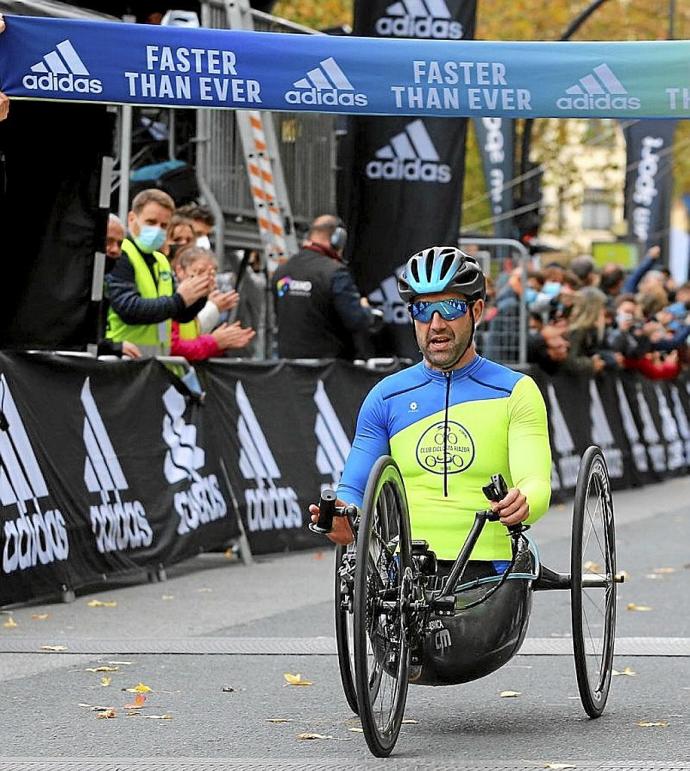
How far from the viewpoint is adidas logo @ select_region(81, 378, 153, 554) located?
11117 millimetres

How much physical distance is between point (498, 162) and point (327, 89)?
1585 centimetres

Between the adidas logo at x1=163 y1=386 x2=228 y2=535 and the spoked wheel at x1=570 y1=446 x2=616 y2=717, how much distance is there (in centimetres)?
500

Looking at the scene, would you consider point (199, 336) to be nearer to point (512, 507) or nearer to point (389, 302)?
point (389, 302)

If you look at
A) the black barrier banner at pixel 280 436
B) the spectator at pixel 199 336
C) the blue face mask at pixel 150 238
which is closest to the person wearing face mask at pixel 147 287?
the blue face mask at pixel 150 238

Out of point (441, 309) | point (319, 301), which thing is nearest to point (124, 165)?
point (319, 301)

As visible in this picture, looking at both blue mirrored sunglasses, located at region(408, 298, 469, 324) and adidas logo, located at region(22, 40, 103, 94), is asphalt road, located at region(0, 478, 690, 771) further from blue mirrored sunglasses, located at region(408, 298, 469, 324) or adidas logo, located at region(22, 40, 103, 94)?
adidas logo, located at region(22, 40, 103, 94)

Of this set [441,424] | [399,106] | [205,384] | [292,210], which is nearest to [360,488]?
[441,424]

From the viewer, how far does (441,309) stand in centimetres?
714

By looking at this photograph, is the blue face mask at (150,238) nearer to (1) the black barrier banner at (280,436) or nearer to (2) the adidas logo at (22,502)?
(1) the black barrier banner at (280,436)

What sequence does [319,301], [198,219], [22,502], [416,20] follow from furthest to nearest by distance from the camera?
[416,20]
[319,301]
[198,219]
[22,502]

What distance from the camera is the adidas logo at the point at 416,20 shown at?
16047 mm

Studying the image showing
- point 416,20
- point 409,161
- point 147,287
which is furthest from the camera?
point 409,161

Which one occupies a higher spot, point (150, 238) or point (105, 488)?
point (150, 238)

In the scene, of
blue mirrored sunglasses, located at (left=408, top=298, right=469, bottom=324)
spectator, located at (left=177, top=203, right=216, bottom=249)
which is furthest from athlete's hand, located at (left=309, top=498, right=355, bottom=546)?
spectator, located at (left=177, top=203, right=216, bottom=249)
